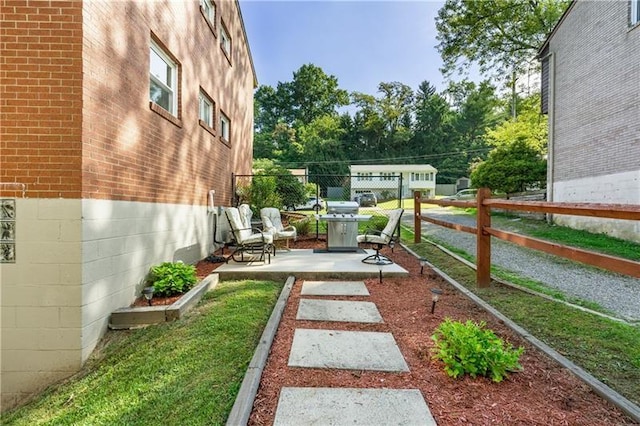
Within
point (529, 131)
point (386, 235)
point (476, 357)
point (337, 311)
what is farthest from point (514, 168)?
point (476, 357)

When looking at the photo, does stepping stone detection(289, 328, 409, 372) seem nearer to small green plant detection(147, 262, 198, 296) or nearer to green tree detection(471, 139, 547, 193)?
small green plant detection(147, 262, 198, 296)

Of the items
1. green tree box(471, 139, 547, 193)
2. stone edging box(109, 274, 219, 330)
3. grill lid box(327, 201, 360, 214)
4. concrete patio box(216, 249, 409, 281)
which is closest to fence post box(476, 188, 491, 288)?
concrete patio box(216, 249, 409, 281)

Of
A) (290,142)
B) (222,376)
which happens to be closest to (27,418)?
(222,376)

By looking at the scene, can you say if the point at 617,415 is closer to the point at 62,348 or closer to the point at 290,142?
the point at 62,348

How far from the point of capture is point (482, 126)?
45.5m

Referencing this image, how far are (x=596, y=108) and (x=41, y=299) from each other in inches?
511

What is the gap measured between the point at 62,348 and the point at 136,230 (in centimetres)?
→ 154

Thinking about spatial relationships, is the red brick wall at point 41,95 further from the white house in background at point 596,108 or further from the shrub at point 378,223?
the white house in background at point 596,108

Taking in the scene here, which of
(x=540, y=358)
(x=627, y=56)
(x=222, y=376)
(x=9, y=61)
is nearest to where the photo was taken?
(x=222, y=376)

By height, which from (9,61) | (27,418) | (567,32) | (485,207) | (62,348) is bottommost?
(27,418)

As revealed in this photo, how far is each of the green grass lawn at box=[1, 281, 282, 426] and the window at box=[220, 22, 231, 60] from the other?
799cm

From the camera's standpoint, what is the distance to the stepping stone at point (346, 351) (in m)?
2.66

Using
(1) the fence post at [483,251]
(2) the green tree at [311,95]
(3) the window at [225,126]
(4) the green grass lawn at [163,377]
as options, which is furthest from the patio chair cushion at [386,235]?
(2) the green tree at [311,95]

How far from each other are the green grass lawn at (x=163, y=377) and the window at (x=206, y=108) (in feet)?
17.8
